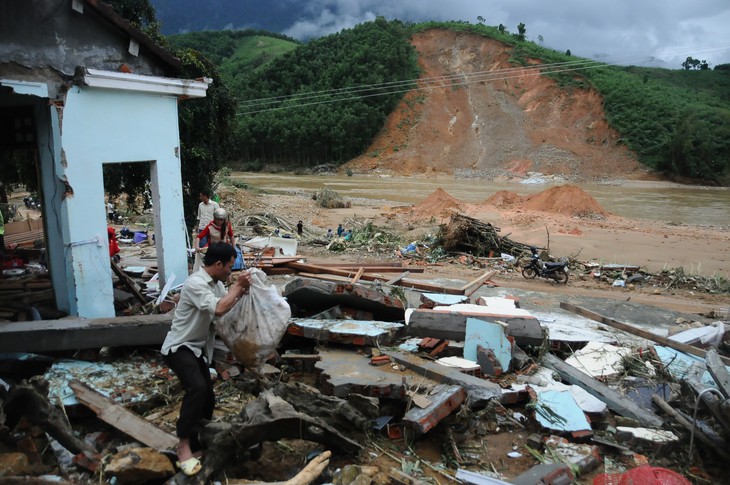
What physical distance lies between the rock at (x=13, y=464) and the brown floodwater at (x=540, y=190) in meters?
28.6

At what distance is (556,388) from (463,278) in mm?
7345

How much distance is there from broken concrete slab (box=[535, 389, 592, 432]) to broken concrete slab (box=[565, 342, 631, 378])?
3.30 feet

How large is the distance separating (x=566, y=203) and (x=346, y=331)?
23.1 m

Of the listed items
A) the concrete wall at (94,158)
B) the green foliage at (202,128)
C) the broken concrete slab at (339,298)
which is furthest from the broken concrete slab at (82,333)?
the green foliage at (202,128)

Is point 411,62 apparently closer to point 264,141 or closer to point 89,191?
point 264,141

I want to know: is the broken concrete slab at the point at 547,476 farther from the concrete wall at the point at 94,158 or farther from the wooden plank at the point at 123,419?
the concrete wall at the point at 94,158

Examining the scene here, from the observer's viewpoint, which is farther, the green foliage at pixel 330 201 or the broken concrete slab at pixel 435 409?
the green foliage at pixel 330 201

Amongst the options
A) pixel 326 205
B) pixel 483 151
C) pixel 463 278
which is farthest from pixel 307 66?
pixel 463 278

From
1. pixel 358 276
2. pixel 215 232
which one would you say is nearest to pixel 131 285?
pixel 215 232

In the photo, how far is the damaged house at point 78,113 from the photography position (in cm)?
657

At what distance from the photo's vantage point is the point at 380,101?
62.2m

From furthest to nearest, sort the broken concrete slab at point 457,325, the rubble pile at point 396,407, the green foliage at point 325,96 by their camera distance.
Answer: the green foliage at point 325,96
the broken concrete slab at point 457,325
the rubble pile at point 396,407

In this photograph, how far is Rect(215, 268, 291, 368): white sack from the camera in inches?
173

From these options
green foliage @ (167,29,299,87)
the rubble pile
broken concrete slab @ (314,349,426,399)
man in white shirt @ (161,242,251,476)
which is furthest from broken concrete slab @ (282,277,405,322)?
green foliage @ (167,29,299,87)
